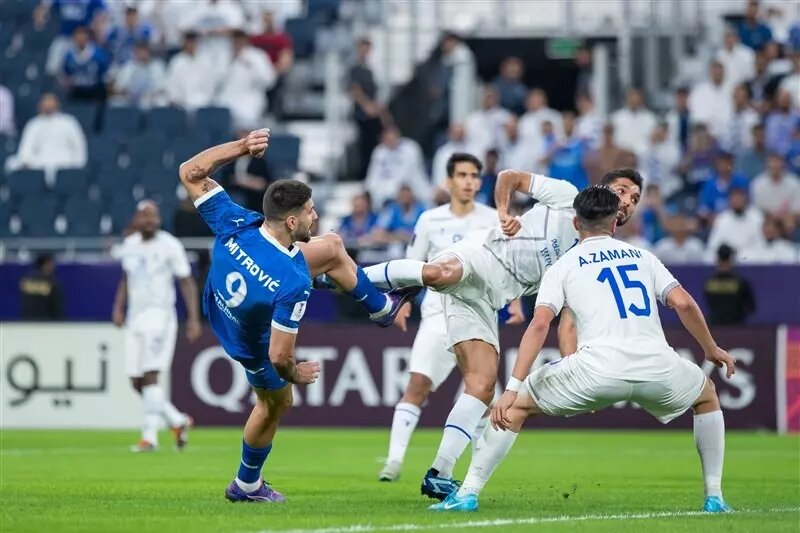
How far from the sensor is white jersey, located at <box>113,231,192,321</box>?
17.4m

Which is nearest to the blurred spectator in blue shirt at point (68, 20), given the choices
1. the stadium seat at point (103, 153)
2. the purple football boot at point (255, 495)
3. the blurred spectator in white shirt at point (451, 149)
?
the stadium seat at point (103, 153)

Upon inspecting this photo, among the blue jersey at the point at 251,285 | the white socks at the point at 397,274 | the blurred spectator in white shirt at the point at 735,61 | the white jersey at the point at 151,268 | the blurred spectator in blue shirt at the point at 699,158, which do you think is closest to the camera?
the blue jersey at the point at 251,285

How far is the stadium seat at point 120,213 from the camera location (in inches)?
940

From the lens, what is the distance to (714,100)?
987 inches

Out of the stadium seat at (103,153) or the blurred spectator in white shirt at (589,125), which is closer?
the blurred spectator in white shirt at (589,125)

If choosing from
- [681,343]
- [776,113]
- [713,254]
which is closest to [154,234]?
[681,343]

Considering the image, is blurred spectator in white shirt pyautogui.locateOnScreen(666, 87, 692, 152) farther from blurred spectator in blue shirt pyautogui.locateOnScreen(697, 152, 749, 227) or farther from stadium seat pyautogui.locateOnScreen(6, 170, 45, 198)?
stadium seat pyautogui.locateOnScreen(6, 170, 45, 198)

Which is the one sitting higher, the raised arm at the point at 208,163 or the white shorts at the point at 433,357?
the raised arm at the point at 208,163

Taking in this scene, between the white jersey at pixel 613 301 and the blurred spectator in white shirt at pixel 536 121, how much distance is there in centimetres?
1473

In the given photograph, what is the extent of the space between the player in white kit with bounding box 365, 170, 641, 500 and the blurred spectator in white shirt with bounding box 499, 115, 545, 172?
12608mm

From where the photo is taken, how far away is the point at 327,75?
87.0 ft

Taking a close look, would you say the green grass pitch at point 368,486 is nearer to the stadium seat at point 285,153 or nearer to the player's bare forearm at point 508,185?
the player's bare forearm at point 508,185

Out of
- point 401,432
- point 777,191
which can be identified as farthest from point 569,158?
point 401,432

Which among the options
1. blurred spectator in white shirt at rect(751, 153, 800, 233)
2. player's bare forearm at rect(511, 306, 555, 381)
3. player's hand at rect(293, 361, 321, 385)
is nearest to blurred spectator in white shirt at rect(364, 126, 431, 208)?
blurred spectator in white shirt at rect(751, 153, 800, 233)
